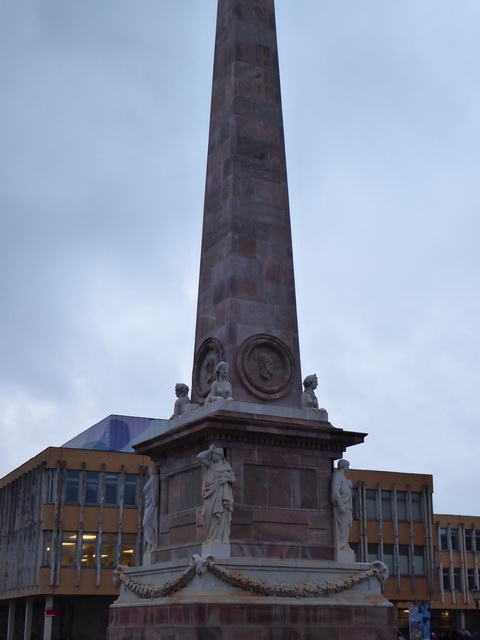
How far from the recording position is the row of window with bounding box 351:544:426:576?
6181 centimetres

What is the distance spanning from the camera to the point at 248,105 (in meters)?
24.3

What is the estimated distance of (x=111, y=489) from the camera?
56.1 meters

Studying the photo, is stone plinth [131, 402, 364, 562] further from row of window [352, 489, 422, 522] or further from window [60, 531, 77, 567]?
row of window [352, 489, 422, 522]

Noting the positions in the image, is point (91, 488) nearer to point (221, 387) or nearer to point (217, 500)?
point (221, 387)

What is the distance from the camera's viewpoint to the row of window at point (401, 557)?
203ft

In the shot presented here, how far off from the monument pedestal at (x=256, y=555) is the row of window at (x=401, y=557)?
138 ft

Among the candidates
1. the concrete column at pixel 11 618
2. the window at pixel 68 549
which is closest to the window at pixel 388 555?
the window at pixel 68 549

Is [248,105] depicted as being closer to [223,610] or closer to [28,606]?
[223,610]

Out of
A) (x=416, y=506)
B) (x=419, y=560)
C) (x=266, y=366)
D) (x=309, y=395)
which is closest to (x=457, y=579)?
(x=419, y=560)

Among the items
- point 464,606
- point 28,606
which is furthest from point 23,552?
point 464,606

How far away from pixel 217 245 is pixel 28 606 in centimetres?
4010

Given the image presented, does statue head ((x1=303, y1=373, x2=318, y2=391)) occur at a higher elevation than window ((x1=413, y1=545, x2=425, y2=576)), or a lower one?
lower

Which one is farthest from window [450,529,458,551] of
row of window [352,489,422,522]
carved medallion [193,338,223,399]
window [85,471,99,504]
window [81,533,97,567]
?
carved medallion [193,338,223,399]

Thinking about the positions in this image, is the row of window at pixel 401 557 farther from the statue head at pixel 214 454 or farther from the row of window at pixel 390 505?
the statue head at pixel 214 454
